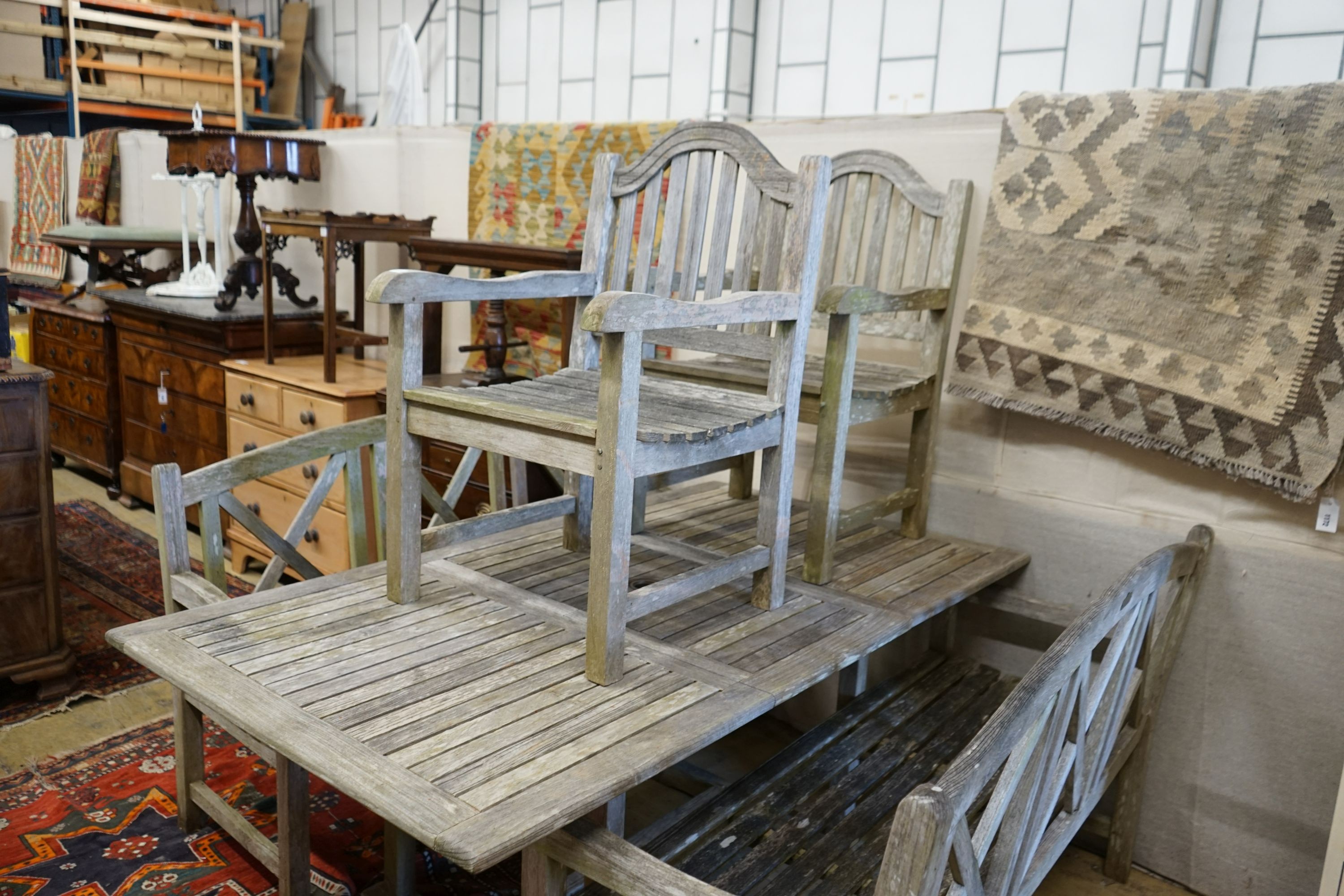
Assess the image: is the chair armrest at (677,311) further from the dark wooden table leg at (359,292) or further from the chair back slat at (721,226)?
the dark wooden table leg at (359,292)

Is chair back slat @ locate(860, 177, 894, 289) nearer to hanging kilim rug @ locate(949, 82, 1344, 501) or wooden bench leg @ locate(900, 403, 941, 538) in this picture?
hanging kilim rug @ locate(949, 82, 1344, 501)

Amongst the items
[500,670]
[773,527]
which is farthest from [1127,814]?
[500,670]

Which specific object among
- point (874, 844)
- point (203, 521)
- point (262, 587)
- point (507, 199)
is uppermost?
point (507, 199)

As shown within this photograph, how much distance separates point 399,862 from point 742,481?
3.93 feet

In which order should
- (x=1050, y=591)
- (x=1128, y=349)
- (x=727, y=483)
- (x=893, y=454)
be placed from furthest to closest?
(x=727, y=483)
(x=893, y=454)
(x=1050, y=591)
(x=1128, y=349)

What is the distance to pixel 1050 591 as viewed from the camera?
2369 mm

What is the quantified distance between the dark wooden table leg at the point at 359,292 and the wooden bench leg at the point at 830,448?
7.20ft

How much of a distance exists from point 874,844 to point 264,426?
2647 millimetres

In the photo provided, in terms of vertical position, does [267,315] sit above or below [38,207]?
below

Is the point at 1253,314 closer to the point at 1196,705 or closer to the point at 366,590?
the point at 1196,705

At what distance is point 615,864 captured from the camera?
1273mm

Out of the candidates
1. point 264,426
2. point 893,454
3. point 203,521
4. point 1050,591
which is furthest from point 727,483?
point 264,426

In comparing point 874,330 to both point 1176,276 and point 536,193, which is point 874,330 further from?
point 536,193

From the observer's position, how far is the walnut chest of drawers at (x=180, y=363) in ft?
12.5
